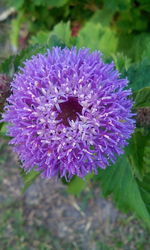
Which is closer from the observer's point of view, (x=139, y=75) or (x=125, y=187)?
(x=139, y=75)

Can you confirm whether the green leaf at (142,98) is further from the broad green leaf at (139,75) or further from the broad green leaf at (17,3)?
the broad green leaf at (17,3)

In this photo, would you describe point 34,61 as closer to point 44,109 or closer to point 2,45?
point 44,109

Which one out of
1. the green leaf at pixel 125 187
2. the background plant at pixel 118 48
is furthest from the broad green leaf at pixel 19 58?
the green leaf at pixel 125 187

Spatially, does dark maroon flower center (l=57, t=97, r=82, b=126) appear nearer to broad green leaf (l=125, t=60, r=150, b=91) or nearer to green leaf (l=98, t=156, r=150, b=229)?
broad green leaf (l=125, t=60, r=150, b=91)

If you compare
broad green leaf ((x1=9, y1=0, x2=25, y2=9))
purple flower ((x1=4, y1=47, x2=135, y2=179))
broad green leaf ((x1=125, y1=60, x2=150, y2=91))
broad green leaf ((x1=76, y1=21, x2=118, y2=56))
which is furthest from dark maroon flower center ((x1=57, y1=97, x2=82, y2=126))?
broad green leaf ((x1=9, y1=0, x2=25, y2=9))

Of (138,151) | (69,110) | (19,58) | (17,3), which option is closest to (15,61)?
(19,58)

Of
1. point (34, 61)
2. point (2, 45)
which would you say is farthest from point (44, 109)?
point (2, 45)

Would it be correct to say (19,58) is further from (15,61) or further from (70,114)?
(70,114)
